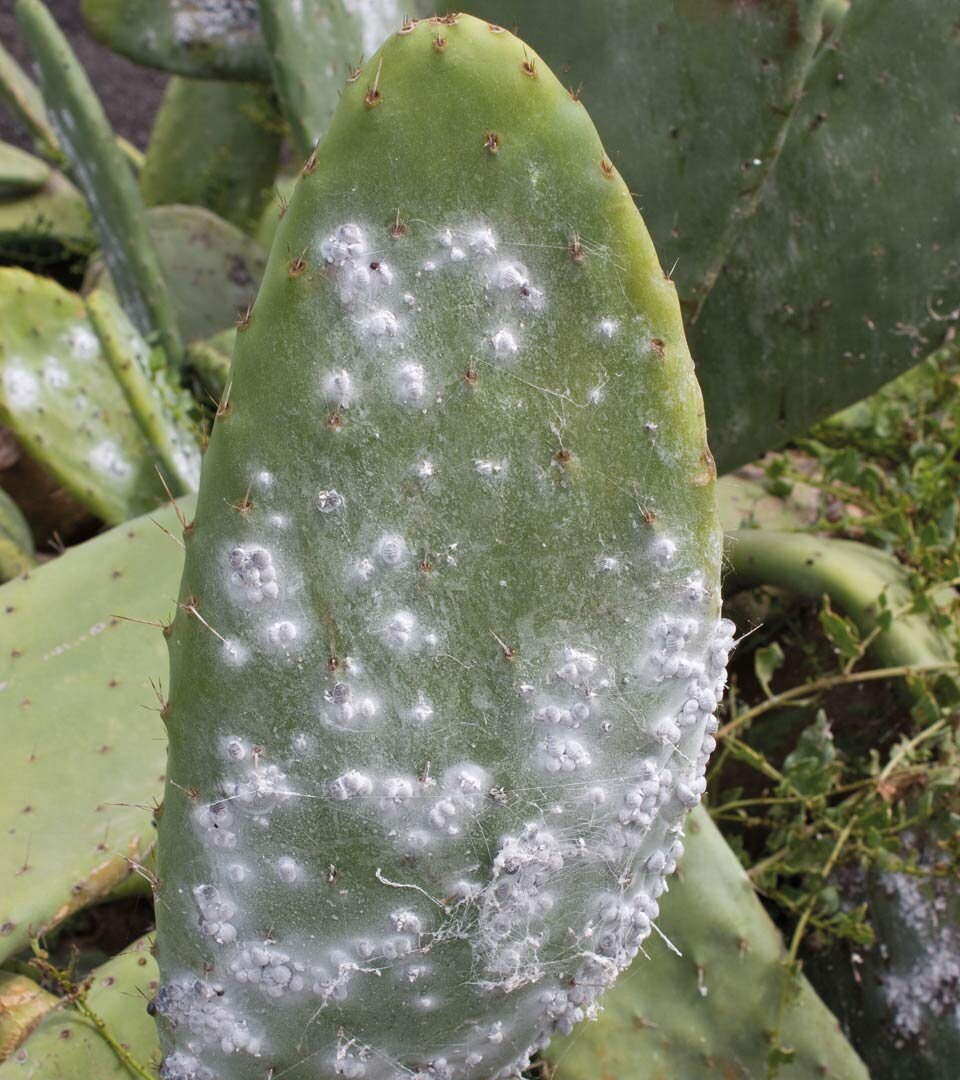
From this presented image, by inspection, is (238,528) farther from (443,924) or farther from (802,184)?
(802,184)

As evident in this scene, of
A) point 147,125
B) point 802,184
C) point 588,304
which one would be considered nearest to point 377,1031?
point 588,304

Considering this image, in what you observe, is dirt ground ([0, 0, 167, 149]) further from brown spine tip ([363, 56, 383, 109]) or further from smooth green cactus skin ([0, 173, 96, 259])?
brown spine tip ([363, 56, 383, 109])

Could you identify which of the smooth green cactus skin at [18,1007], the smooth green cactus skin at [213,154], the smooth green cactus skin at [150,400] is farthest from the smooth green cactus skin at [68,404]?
the smooth green cactus skin at [213,154]

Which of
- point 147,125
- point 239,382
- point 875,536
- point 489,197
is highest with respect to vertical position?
point 489,197

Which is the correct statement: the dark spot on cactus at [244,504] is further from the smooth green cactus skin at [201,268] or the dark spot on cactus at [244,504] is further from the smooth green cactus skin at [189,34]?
the smooth green cactus skin at [189,34]

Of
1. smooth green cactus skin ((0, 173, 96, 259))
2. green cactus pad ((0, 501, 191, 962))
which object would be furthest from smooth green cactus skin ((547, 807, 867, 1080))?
smooth green cactus skin ((0, 173, 96, 259))
